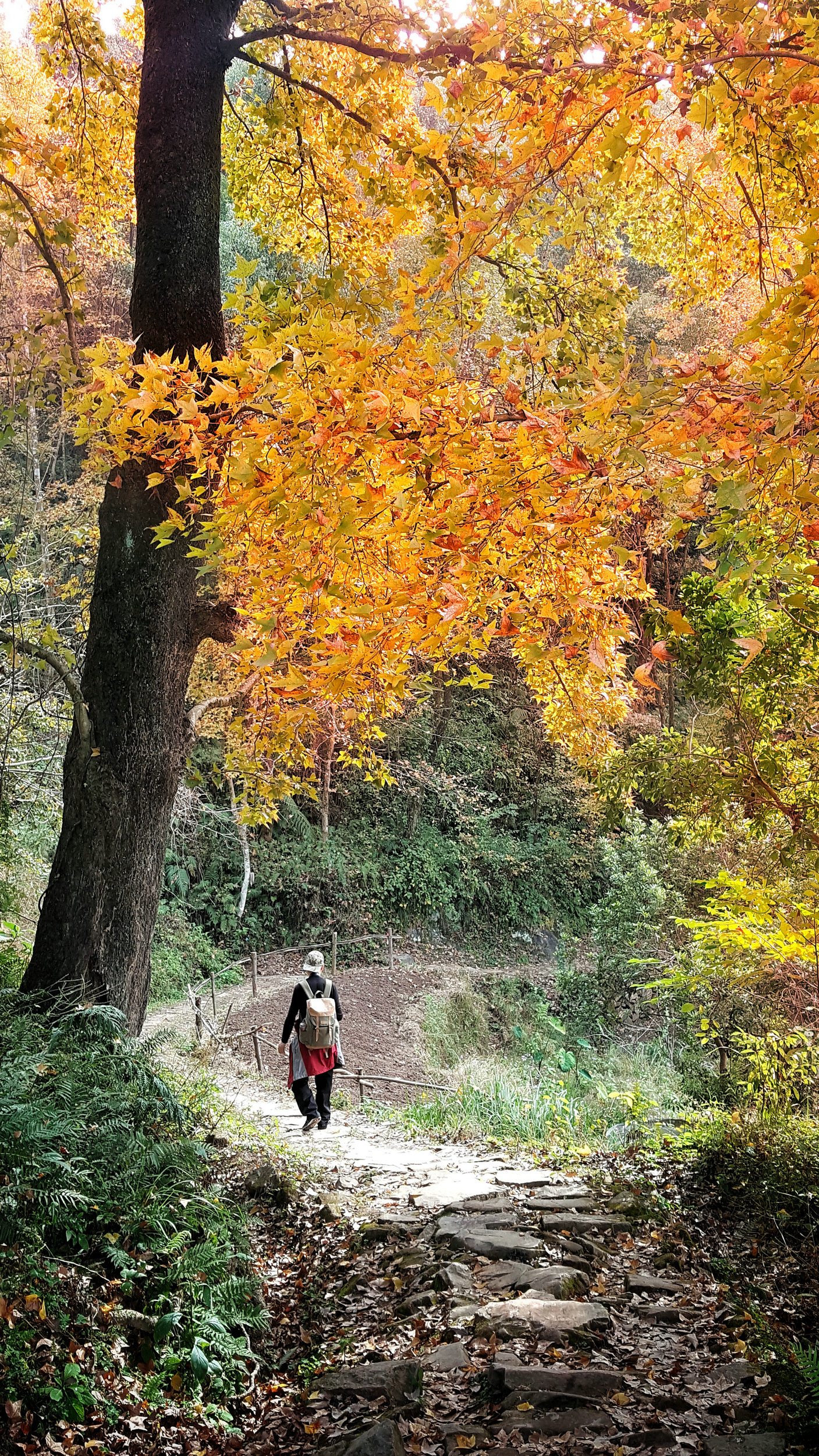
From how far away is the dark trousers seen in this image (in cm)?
706

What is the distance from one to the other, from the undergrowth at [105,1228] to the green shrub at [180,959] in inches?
368

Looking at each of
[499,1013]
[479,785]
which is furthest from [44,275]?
[499,1013]

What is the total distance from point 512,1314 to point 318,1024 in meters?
3.38

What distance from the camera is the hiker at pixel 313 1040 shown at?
22.0 feet

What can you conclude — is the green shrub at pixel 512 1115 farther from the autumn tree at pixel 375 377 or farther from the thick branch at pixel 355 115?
the thick branch at pixel 355 115

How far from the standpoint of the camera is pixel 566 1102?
7.61 metres

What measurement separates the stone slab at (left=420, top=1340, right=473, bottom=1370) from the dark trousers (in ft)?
12.3

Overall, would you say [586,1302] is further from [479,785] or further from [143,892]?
[479,785]

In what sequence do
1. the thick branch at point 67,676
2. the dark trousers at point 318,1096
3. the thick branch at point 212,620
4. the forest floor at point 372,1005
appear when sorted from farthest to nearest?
the forest floor at point 372,1005 → the dark trousers at point 318,1096 → the thick branch at point 212,620 → the thick branch at point 67,676

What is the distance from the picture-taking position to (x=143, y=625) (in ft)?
14.6

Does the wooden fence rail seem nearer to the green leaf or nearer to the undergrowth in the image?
the undergrowth

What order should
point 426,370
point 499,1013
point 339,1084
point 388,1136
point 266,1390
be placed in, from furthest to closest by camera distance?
point 499,1013
point 339,1084
point 388,1136
point 266,1390
point 426,370

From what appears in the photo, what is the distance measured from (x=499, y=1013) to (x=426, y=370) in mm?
13125

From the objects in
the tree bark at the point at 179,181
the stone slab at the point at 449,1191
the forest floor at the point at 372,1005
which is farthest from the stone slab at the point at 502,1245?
the forest floor at the point at 372,1005
